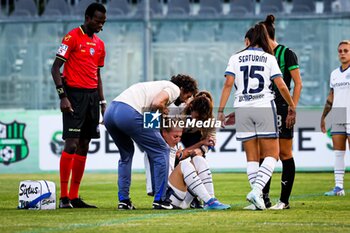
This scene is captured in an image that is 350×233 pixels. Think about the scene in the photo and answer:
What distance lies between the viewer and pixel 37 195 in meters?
10.1

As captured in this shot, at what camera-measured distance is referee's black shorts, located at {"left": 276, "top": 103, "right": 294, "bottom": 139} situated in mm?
9836

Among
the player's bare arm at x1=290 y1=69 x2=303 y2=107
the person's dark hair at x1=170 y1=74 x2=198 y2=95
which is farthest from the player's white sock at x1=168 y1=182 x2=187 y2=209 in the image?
the player's bare arm at x1=290 y1=69 x2=303 y2=107

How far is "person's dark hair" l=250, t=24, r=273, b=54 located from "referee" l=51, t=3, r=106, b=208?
1.86m

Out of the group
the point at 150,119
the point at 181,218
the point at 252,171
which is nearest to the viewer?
the point at 181,218

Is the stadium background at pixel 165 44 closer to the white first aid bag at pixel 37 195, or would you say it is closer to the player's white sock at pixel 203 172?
the white first aid bag at pixel 37 195

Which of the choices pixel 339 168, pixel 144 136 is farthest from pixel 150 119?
pixel 339 168

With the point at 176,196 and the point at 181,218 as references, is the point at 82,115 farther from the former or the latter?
the point at 181,218

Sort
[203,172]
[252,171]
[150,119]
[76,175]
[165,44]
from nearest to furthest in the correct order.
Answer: [150,119] < [252,171] < [203,172] < [76,175] < [165,44]

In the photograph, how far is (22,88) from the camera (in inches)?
845

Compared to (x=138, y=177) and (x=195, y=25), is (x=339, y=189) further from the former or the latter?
(x=195, y=25)

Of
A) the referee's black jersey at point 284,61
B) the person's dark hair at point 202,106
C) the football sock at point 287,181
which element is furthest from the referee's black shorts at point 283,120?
the person's dark hair at point 202,106

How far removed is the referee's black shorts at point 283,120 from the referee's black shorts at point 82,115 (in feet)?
6.97

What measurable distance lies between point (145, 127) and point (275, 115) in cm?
126

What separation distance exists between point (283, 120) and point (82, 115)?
223 cm
